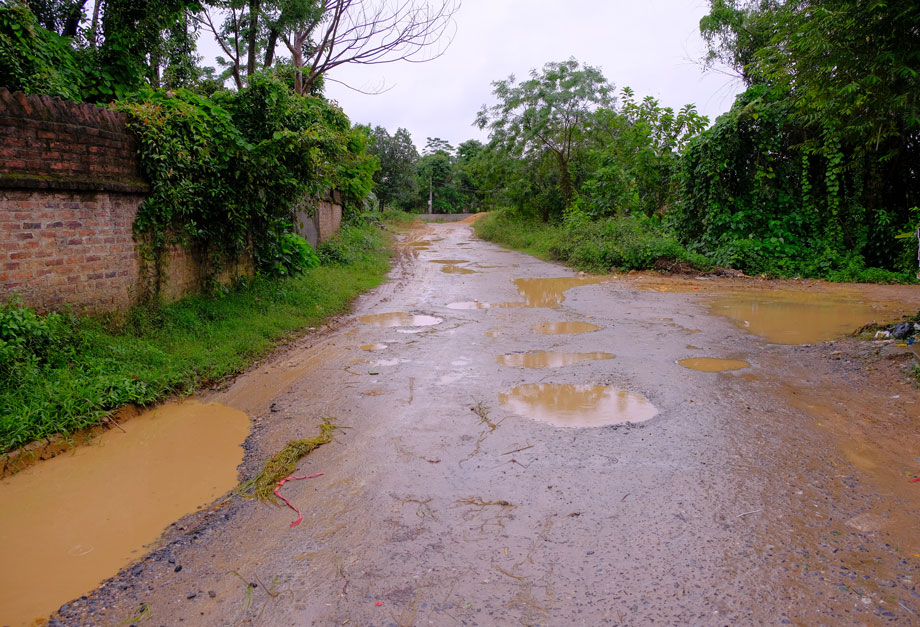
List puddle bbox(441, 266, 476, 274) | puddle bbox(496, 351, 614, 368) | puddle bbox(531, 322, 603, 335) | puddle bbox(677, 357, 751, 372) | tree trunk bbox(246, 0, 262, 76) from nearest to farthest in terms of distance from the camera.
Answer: puddle bbox(677, 357, 751, 372), puddle bbox(496, 351, 614, 368), puddle bbox(531, 322, 603, 335), puddle bbox(441, 266, 476, 274), tree trunk bbox(246, 0, 262, 76)

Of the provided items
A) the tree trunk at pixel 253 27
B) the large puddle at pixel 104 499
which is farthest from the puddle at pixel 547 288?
the tree trunk at pixel 253 27

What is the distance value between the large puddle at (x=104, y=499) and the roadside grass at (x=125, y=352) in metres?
0.28

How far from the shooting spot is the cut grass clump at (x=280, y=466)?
3357mm

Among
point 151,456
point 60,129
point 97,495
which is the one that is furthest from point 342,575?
point 60,129

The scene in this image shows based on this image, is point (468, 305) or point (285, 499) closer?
point (285, 499)

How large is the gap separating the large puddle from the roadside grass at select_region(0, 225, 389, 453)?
0.92 ft

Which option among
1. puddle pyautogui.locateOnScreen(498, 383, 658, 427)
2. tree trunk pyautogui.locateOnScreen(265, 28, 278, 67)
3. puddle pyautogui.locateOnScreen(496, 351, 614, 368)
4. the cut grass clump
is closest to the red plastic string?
the cut grass clump

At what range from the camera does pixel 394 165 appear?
1517 inches

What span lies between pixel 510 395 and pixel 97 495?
3.08 metres

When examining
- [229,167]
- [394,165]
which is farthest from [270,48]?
[394,165]

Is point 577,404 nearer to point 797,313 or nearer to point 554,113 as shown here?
point 797,313

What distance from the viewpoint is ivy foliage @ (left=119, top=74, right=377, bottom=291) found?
237 inches

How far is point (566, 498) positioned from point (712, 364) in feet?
10.8

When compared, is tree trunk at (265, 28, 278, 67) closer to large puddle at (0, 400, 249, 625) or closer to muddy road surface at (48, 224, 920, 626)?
muddy road surface at (48, 224, 920, 626)
